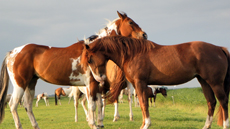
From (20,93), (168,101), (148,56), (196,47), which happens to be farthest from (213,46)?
(168,101)

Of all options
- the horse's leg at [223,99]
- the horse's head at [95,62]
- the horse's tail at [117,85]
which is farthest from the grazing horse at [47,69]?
the horse's leg at [223,99]

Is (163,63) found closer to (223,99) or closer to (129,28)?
(223,99)

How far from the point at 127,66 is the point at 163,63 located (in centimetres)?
88

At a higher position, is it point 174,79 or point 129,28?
point 129,28

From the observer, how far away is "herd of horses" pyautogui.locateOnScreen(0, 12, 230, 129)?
19.3ft

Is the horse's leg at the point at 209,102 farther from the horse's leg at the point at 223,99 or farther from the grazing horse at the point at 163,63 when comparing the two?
the horse's leg at the point at 223,99

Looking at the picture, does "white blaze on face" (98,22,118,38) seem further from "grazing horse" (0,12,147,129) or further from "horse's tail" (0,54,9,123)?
"horse's tail" (0,54,9,123)

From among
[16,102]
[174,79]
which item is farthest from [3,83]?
[174,79]

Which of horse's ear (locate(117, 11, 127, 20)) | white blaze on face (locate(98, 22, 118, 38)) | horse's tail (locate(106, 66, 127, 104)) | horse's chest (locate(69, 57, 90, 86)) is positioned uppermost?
horse's ear (locate(117, 11, 127, 20))

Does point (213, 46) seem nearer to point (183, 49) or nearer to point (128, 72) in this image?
point (183, 49)

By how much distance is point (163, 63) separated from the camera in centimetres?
602

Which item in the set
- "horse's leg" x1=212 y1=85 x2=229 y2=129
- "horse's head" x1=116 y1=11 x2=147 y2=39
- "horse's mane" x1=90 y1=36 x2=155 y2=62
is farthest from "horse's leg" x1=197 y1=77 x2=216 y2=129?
"horse's head" x1=116 y1=11 x2=147 y2=39

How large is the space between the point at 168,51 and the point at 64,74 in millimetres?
2902

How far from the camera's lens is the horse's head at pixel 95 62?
20.3 ft
